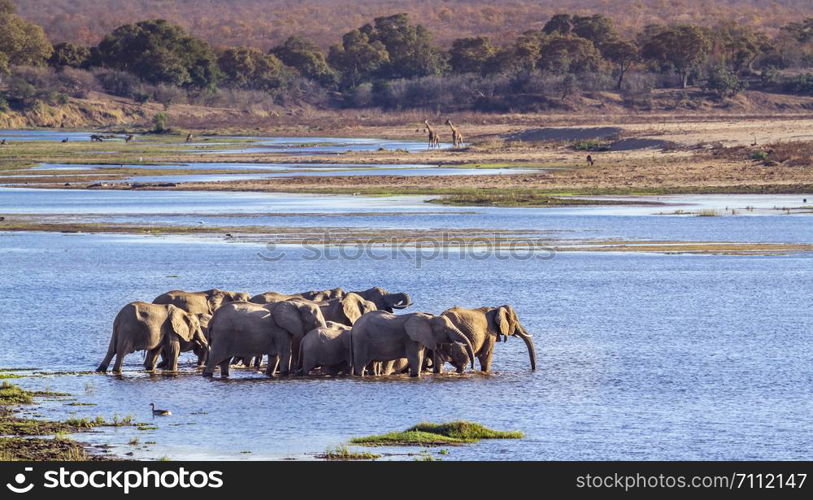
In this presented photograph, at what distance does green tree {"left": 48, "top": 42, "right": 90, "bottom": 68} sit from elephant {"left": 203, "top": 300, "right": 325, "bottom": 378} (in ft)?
481

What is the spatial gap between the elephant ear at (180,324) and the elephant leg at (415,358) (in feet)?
12.1

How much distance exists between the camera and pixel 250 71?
16638cm

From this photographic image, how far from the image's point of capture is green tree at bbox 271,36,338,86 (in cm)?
17512

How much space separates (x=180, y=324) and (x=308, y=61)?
155 m

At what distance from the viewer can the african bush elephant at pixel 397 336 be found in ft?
75.6

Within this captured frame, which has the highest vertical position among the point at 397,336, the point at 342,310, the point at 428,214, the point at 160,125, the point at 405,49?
the point at 342,310

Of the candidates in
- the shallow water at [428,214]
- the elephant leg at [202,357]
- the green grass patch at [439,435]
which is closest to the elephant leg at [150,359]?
the elephant leg at [202,357]

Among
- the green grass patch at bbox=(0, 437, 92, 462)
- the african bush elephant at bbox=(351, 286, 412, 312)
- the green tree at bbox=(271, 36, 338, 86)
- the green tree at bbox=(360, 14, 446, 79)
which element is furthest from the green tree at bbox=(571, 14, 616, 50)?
the green grass patch at bbox=(0, 437, 92, 462)

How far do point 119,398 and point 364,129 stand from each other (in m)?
105

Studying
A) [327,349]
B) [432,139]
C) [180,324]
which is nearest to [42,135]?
[432,139]

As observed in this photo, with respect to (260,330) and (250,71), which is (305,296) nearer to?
(260,330)
